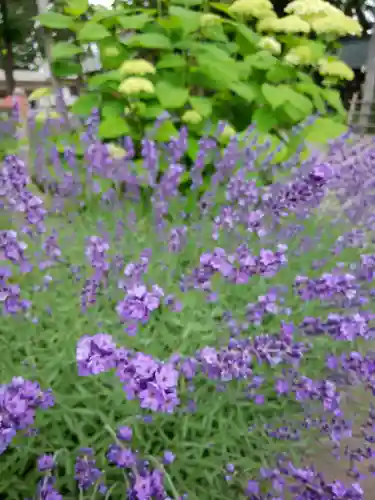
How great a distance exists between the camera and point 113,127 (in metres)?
3.31

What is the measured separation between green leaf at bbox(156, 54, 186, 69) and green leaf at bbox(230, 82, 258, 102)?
1.10ft

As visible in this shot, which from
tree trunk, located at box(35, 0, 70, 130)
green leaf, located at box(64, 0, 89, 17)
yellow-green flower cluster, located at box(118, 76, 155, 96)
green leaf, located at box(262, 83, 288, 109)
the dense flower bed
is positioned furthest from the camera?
tree trunk, located at box(35, 0, 70, 130)

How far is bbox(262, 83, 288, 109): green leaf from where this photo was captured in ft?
10.5

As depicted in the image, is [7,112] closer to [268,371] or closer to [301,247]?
[301,247]

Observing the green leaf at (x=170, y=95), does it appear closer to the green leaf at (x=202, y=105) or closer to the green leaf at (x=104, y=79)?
the green leaf at (x=202, y=105)

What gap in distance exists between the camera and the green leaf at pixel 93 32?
332 cm

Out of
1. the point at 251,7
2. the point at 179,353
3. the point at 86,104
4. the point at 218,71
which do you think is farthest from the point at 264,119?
the point at 179,353

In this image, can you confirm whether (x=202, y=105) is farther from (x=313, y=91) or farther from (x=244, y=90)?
(x=313, y=91)

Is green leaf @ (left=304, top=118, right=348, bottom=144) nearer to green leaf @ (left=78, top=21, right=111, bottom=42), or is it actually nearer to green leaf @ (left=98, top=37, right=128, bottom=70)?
green leaf @ (left=98, top=37, right=128, bottom=70)

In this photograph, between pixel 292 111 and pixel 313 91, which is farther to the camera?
pixel 313 91

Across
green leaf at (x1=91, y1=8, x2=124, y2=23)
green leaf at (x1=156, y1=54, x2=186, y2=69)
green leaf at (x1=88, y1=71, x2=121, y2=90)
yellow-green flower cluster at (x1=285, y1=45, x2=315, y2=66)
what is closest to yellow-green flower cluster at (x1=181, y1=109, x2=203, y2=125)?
green leaf at (x1=156, y1=54, x2=186, y2=69)

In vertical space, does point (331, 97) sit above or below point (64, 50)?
below

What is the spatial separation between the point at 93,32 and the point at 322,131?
4.64ft

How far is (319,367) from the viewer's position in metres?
2.04
